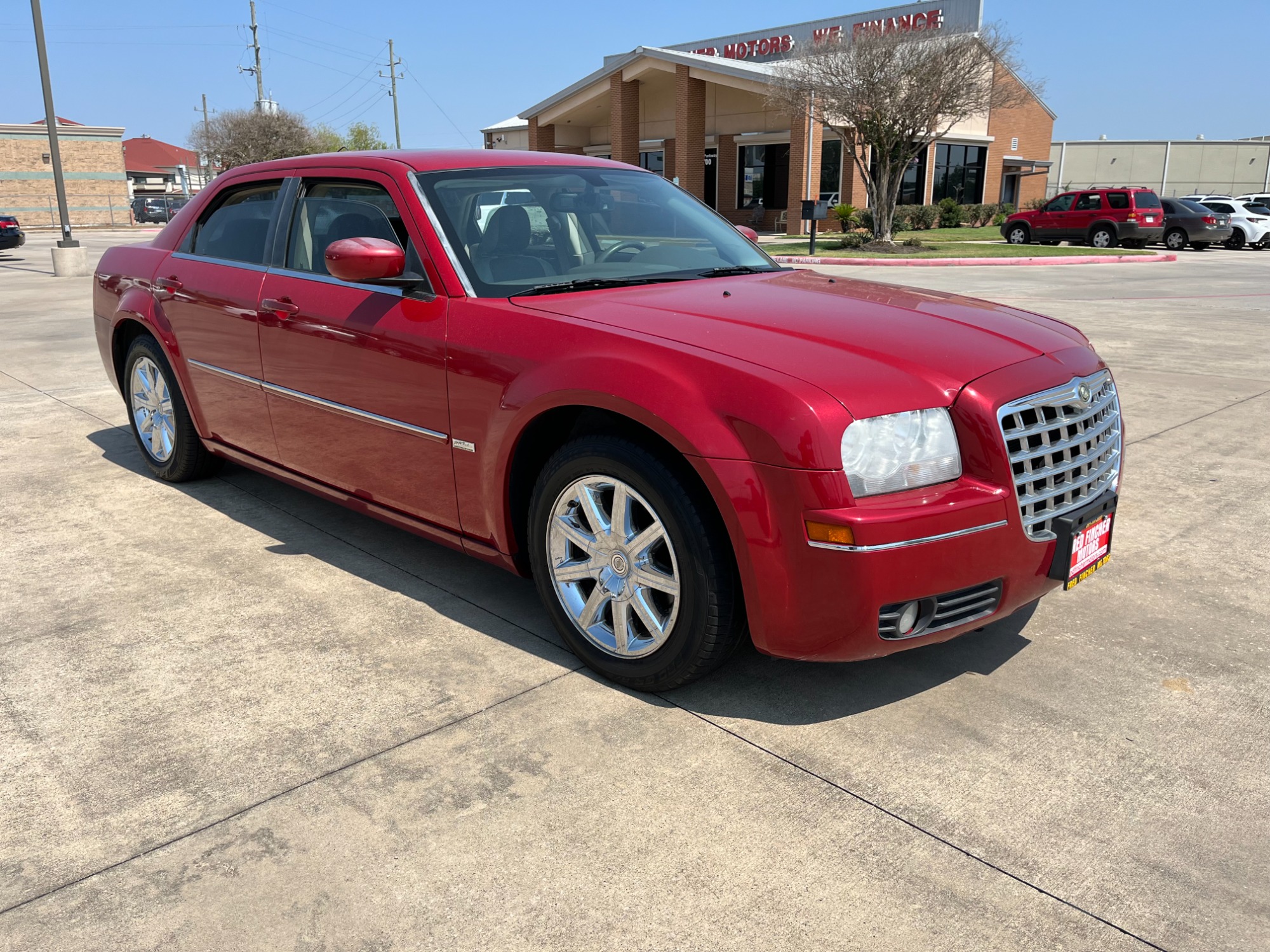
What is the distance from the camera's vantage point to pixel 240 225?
15.9 feet

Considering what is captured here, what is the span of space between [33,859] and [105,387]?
6871 mm

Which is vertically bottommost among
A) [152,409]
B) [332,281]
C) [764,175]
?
[152,409]

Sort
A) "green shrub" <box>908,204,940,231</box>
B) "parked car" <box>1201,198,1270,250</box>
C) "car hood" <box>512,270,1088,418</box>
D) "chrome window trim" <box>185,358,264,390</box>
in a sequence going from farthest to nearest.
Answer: "green shrub" <box>908,204,940,231</box> → "parked car" <box>1201,198,1270,250</box> → "chrome window trim" <box>185,358,264,390</box> → "car hood" <box>512,270,1088,418</box>

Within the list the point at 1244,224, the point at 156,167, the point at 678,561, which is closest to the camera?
the point at 678,561

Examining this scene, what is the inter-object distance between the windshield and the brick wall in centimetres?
4401

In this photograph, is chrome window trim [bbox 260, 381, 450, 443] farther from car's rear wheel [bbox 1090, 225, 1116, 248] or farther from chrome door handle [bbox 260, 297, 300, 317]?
car's rear wheel [bbox 1090, 225, 1116, 248]

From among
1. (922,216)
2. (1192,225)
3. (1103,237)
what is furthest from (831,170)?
(1192,225)

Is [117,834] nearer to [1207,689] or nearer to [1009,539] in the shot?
[1009,539]

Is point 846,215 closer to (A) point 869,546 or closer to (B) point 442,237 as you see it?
(B) point 442,237

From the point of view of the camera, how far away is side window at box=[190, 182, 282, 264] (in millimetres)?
4629

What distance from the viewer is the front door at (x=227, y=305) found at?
455cm

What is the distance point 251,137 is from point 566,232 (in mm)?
56737

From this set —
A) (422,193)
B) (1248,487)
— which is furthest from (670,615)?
(1248,487)

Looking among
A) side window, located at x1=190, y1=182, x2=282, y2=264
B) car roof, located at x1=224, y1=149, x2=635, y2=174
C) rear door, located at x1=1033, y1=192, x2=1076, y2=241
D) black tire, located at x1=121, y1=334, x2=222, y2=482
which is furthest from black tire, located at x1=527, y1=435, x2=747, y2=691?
rear door, located at x1=1033, y1=192, x2=1076, y2=241
